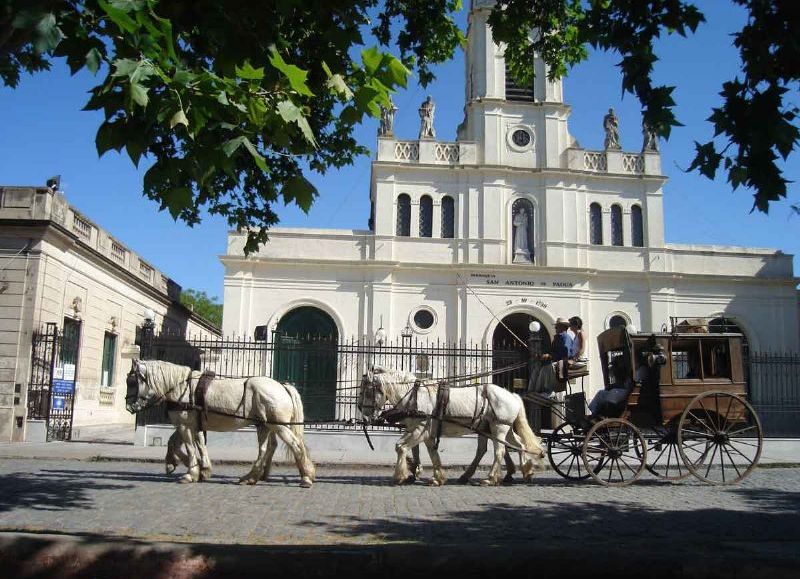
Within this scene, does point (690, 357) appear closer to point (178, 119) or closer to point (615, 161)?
point (178, 119)

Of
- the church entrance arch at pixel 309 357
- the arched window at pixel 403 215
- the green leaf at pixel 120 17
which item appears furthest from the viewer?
the arched window at pixel 403 215

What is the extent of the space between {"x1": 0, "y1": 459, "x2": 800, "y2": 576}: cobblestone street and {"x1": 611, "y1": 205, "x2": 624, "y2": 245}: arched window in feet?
58.6

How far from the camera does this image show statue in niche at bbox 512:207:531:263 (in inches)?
1043

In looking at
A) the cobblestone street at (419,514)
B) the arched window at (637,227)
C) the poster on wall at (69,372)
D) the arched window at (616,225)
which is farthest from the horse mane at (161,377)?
the arched window at (637,227)

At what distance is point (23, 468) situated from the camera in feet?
35.4

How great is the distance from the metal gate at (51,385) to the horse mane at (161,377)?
8.70 meters

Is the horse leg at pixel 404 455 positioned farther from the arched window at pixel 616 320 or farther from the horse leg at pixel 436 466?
the arched window at pixel 616 320

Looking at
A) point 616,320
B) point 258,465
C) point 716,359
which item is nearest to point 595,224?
point 616,320

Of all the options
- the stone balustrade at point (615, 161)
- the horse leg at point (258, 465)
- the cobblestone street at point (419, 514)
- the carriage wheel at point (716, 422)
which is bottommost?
the cobblestone street at point (419, 514)

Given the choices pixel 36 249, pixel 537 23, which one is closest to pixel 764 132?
pixel 537 23

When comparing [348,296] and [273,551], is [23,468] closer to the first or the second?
[273,551]

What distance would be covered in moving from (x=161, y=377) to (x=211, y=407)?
2.77ft

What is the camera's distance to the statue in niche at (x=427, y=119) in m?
27.3

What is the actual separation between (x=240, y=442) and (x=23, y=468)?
504cm
